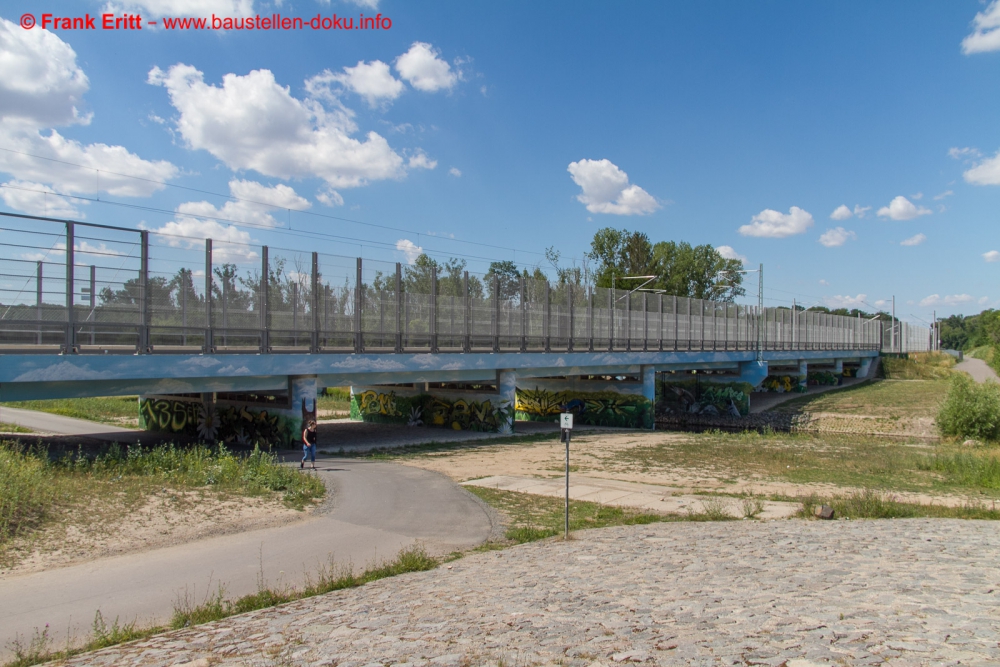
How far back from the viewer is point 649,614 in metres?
8.47

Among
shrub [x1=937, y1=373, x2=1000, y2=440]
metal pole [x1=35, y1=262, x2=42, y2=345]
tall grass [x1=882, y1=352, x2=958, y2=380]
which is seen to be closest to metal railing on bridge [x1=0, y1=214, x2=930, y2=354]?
metal pole [x1=35, y1=262, x2=42, y2=345]

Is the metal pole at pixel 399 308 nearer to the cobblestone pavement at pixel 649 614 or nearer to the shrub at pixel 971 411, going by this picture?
the cobblestone pavement at pixel 649 614

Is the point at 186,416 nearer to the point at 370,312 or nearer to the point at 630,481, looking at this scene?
the point at 370,312

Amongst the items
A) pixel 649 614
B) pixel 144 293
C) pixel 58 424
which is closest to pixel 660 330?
pixel 144 293

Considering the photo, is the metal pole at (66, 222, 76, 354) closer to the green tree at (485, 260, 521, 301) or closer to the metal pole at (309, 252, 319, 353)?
the metal pole at (309, 252, 319, 353)

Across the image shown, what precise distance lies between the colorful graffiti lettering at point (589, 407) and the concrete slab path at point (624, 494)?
26297mm

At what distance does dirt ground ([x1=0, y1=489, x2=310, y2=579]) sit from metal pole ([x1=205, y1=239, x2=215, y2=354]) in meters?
9.75

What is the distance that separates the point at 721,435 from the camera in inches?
1641

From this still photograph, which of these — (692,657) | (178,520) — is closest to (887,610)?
(692,657)

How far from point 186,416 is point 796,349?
6533 cm

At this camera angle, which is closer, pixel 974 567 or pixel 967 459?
pixel 974 567

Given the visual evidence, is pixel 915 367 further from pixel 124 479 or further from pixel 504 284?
pixel 124 479

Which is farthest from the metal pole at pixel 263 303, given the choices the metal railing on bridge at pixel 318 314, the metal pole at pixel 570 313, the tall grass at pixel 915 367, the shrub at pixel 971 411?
the tall grass at pixel 915 367

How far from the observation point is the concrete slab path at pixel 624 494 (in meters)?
17.1
